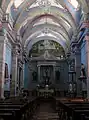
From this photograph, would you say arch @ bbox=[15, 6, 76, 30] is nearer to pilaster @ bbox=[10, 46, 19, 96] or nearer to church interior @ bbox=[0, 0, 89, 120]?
church interior @ bbox=[0, 0, 89, 120]

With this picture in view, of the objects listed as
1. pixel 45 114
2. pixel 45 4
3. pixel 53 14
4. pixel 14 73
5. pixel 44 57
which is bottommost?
pixel 45 114

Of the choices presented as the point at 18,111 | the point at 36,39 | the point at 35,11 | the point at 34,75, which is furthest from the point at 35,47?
the point at 18,111

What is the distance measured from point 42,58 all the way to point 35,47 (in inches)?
71.0

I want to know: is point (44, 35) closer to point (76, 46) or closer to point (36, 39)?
point (36, 39)

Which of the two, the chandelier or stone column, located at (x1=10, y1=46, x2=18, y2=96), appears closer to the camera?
stone column, located at (x1=10, y1=46, x2=18, y2=96)

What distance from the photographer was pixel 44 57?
27.4 m

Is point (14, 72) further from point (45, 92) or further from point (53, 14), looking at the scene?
point (45, 92)

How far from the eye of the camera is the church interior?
9.71 metres

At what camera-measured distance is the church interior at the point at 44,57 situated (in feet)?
31.9

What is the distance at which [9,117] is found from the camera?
4012 mm

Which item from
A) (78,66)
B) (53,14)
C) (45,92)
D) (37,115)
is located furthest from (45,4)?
(37,115)

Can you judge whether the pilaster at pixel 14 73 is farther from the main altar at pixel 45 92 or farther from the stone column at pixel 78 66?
the main altar at pixel 45 92

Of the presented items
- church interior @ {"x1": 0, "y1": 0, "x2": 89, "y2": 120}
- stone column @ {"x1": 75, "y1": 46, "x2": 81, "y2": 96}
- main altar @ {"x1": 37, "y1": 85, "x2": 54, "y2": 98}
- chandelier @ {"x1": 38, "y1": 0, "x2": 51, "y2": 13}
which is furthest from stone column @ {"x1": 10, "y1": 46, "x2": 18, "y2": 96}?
main altar @ {"x1": 37, "y1": 85, "x2": 54, "y2": 98}

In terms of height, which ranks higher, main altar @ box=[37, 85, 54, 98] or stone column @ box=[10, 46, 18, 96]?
stone column @ box=[10, 46, 18, 96]
